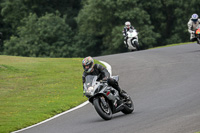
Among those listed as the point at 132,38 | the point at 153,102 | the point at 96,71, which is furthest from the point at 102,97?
the point at 132,38

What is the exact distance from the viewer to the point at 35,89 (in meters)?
18.2

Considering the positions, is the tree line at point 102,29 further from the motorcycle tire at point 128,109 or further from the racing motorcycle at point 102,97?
the racing motorcycle at point 102,97

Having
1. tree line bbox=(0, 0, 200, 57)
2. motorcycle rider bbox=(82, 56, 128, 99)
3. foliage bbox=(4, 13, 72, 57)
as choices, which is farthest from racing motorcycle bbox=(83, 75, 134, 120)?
foliage bbox=(4, 13, 72, 57)

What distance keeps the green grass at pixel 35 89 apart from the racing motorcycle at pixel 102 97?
212 cm

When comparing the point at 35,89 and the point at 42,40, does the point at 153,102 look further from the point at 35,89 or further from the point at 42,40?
the point at 42,40

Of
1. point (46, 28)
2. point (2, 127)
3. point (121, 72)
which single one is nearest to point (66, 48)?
point (46, 28)

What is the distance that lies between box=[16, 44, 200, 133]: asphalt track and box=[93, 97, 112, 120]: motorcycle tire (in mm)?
161

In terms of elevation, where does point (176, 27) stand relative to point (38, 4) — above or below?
below

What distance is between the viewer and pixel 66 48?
176ft

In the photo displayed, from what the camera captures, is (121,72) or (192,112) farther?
(121,72)

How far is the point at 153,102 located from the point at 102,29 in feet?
134

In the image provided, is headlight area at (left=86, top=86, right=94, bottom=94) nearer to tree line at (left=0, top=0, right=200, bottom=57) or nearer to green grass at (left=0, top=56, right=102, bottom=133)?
green grass at (left=0, top=56, right=102, bottom=133)

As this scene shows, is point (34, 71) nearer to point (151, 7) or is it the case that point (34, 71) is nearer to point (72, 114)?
point (72, 114)

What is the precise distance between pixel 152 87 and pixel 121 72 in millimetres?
4103
